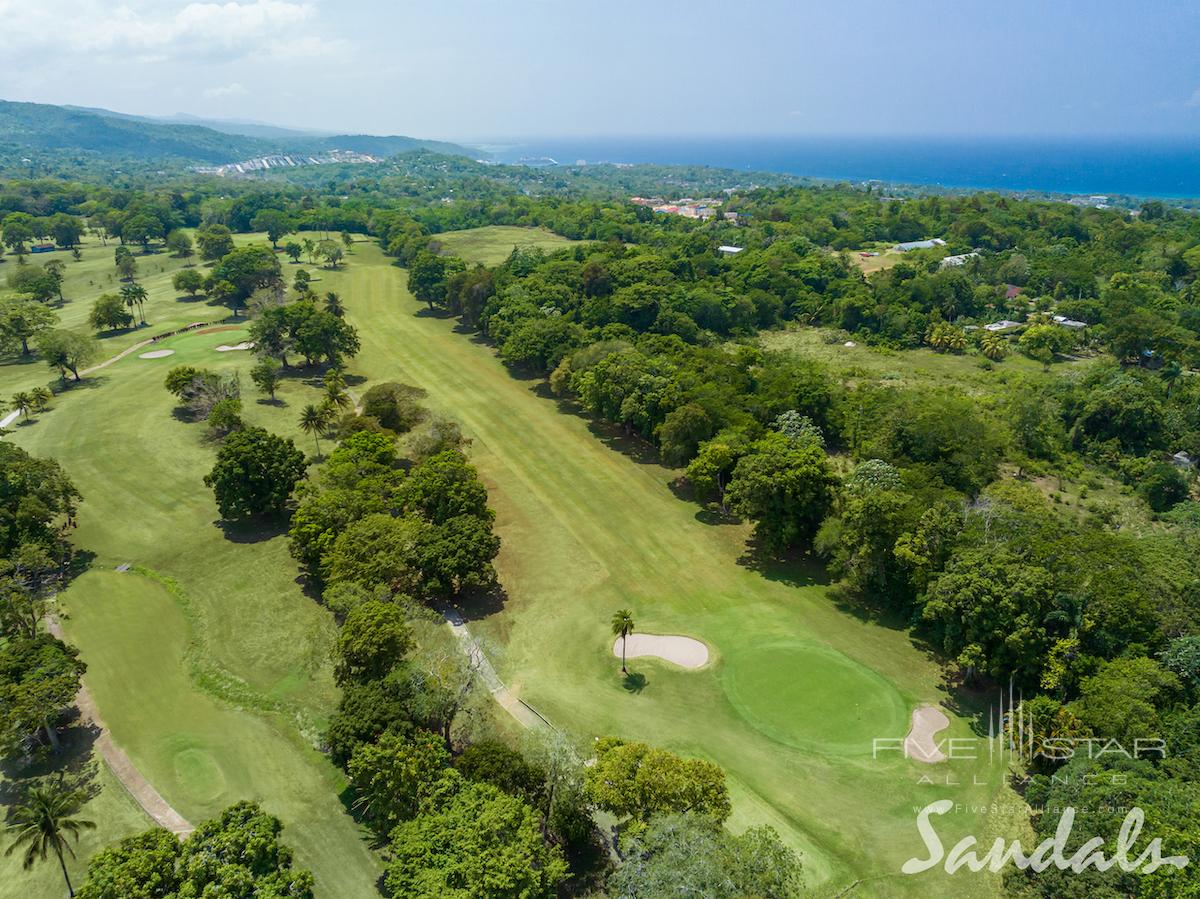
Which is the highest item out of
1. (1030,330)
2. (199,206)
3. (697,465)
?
(199,206)

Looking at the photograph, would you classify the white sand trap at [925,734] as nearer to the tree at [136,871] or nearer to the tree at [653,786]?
the tree at [653,786]

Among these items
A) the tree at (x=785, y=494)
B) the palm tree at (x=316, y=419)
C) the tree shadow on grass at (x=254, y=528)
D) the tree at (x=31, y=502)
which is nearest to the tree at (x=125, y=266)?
the tree at (x=31, y=502)

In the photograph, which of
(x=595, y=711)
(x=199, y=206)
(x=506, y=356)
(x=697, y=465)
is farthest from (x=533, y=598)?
(x=199, y=206)

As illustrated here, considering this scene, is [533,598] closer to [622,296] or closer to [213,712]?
[213,712]

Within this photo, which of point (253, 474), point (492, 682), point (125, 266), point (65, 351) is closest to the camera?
point (492, 682)

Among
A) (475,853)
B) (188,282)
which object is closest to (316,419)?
(475,853)

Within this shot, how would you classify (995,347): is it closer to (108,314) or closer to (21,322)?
(108,314)
